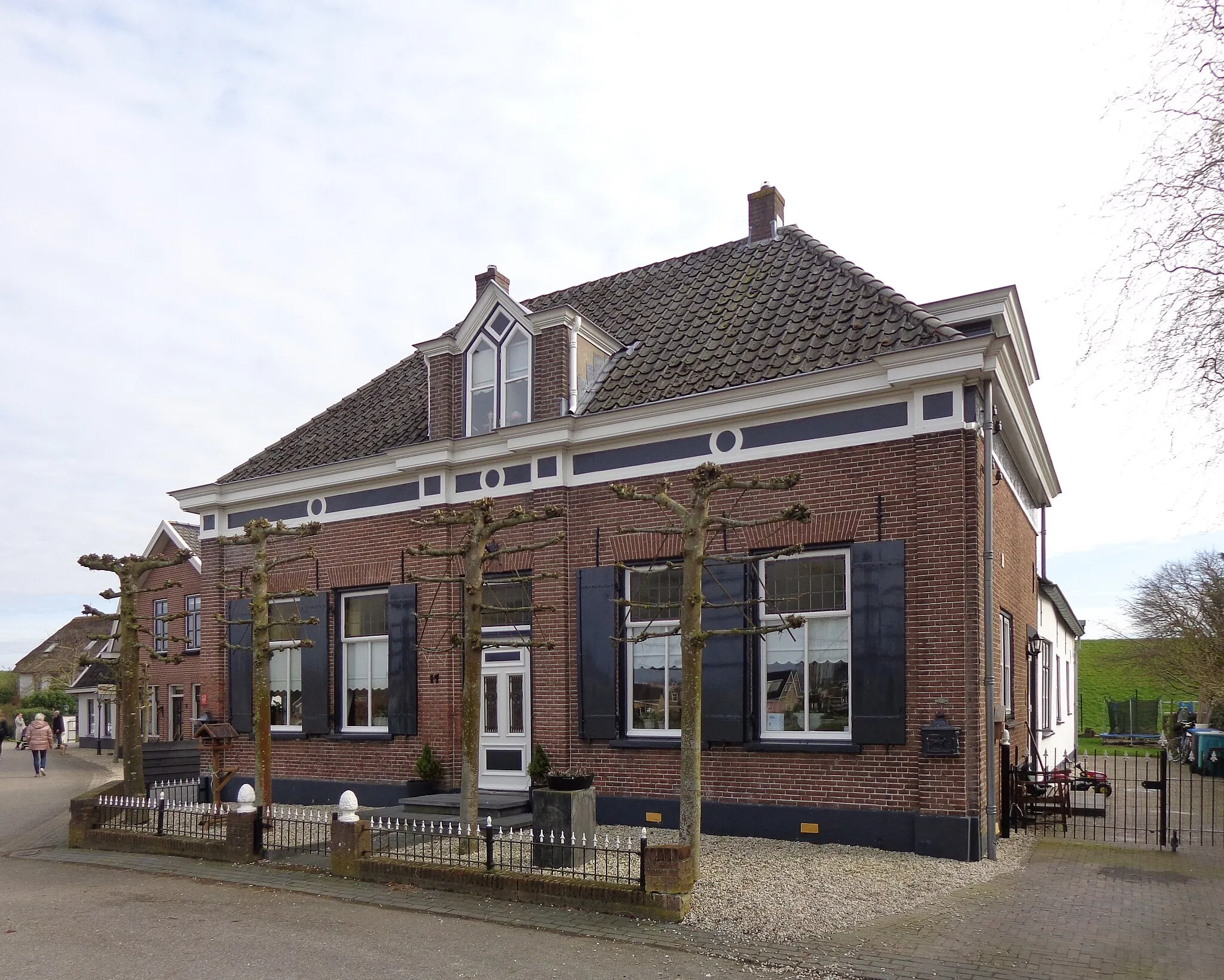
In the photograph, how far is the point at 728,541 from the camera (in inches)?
484

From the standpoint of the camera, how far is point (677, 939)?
7680mm

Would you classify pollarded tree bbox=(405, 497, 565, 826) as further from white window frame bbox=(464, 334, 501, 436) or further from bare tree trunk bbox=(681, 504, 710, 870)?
white window frame bbox=(464, 334, 501, 436)

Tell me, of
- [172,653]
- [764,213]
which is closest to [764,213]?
[764,213]

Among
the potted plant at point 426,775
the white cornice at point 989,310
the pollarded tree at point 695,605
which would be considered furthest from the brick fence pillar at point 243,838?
the white cornice at point 989,310

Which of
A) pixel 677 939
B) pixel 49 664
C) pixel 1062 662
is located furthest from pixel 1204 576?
pixel 49 664

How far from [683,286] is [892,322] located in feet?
15.7

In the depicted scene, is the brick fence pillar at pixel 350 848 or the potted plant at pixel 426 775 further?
the potted plant at pixel 426 775

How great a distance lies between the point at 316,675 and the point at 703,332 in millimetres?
8642

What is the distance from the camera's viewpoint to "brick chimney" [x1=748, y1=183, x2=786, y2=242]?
52.2 feet

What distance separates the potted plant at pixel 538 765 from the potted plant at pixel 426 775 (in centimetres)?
183

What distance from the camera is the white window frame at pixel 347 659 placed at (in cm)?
1605

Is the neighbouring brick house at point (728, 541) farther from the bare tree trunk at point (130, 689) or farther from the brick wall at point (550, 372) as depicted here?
the bare tree trunk at point (130, 689)

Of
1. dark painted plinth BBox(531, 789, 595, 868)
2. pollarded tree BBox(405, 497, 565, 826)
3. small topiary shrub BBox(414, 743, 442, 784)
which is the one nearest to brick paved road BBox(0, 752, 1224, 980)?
dark painted plinth BBox(531, 789, 595, 868)

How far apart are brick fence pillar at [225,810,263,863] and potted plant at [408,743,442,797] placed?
3481 millimetres
